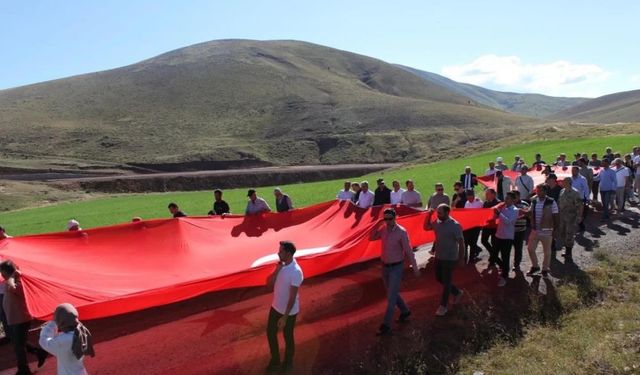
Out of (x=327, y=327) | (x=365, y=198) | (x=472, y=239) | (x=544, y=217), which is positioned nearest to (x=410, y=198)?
(x=365, y=198)

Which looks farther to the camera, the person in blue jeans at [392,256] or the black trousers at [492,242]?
the black trousers at [492,242]

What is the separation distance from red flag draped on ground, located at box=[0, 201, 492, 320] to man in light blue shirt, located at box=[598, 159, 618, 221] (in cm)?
648

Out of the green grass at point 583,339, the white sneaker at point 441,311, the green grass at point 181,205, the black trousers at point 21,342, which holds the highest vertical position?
the black trousers at point 21,342

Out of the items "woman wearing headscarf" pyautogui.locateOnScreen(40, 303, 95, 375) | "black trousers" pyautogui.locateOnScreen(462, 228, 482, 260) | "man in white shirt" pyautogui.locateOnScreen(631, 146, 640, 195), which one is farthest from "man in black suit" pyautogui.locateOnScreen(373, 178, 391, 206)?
"man in white shirt" pyautogui.locateOnScreen(631, 146, 640, 195)

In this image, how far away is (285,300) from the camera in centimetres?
713

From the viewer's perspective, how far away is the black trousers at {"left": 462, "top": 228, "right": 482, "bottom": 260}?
37.1ft

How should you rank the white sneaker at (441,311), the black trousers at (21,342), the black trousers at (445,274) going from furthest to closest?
the white sneaker at (441,311), the black trousers at (445,274), the black trousers at (21,342)

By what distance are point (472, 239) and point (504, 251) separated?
1183mm

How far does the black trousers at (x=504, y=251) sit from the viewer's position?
10242 mm

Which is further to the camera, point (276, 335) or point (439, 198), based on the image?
point (439, 198)

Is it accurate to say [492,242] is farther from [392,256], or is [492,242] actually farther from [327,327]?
[327,327]

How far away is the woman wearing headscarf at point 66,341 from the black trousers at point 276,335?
2.46 metres

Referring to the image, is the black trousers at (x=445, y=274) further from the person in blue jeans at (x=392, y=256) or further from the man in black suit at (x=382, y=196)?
the man in black suit at (x=382, y=196)

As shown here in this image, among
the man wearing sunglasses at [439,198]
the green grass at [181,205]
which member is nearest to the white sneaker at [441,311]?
the man wearing sunglasses at [439,198]
